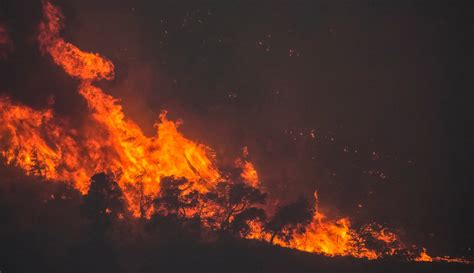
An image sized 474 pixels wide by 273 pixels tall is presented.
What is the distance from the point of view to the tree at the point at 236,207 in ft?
141

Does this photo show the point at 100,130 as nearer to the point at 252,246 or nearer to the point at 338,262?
the point at 252,246

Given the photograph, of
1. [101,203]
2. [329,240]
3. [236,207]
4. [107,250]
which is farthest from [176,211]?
[329,240]

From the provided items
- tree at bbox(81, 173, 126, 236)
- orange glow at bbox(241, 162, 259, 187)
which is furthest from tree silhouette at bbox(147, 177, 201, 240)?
orange glow at bbox(241, 162, 259, 187)

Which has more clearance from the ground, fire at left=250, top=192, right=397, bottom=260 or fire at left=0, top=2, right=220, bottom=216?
fire at left=0, top=2, right=220, bottom=216

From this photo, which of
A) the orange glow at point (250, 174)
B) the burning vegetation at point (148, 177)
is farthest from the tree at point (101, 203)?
the orange glow at point (250, 174)

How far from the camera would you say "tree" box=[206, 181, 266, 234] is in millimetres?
42969

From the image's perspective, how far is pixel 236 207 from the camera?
147 feet

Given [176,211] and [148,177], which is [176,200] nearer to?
[176,211]

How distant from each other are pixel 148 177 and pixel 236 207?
1116 cm

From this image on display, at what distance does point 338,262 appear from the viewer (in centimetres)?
3969

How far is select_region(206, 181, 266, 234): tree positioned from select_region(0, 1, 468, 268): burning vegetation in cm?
11

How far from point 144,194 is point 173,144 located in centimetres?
735

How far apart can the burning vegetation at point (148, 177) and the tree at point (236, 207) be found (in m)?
0.11

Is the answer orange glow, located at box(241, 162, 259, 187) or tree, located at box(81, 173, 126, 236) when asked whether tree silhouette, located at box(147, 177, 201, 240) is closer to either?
tree, located at box(81, 173, 126, 236)
